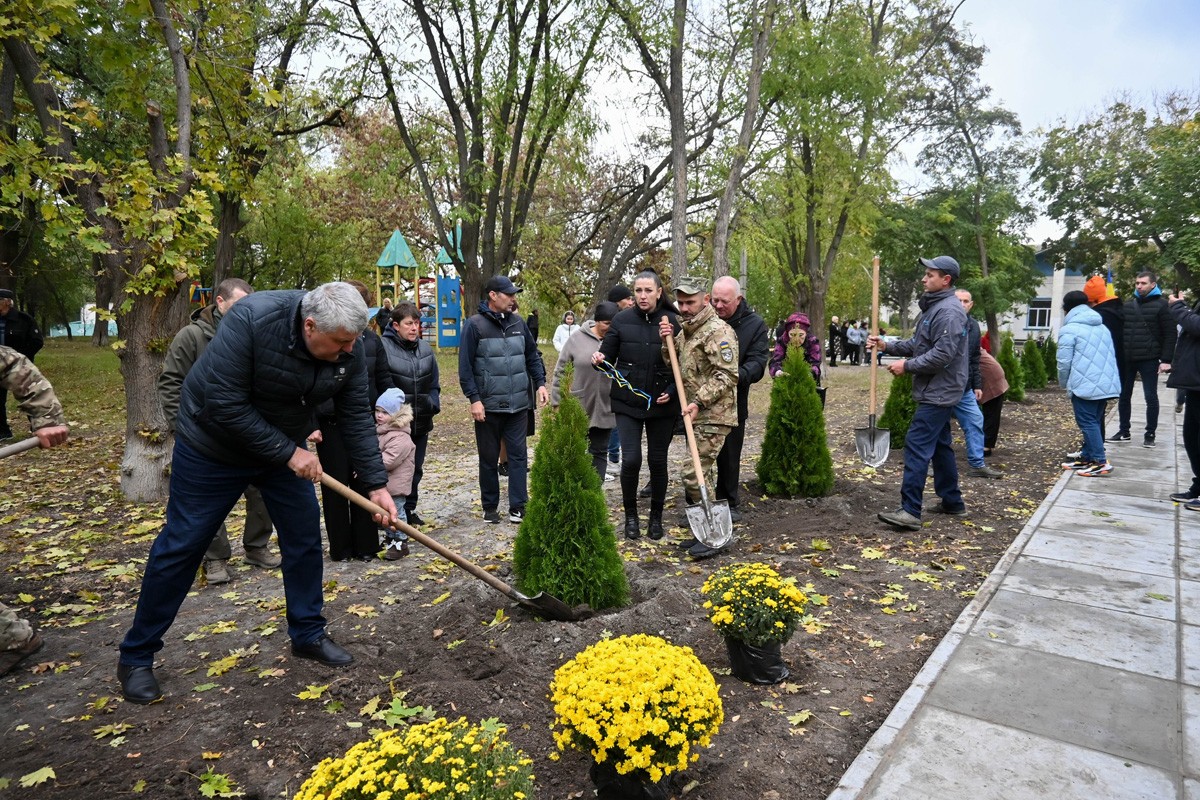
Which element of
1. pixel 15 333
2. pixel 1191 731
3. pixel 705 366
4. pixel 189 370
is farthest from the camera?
pixel 15 333

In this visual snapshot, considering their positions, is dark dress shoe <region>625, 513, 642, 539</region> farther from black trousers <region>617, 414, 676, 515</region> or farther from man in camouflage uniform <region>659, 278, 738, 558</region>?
man in camouflage uniform <region>659, 278, 738, 558</region>

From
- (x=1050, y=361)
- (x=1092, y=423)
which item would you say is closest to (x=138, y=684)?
(x=1092, y=423)

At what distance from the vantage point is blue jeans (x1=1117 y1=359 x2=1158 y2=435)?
399 inches

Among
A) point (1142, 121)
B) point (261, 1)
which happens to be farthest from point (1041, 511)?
point (1142, 121)

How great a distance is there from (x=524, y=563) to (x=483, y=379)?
8.35 feet

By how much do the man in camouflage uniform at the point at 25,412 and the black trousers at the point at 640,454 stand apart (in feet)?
12.0

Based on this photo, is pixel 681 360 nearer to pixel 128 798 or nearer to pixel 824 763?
pixel 824 763

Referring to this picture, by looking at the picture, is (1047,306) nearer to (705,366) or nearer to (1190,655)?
(705,366)

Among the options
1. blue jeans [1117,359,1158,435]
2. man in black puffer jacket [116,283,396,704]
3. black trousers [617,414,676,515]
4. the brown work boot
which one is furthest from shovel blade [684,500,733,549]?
blue jeans [1117,359,1158,435]

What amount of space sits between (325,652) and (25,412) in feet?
6.17

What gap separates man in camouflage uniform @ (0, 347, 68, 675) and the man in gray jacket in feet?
1.90

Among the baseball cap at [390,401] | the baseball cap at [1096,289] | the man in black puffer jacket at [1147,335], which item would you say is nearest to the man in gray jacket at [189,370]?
the baseball cap at [390,401]

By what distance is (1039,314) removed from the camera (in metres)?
56.5

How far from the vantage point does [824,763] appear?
115 inches
